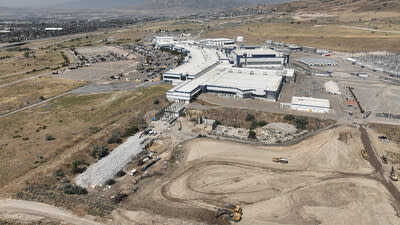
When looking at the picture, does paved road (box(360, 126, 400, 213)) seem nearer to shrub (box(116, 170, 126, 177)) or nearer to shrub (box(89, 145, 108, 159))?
shrub (box(116, 170, 126, 177))

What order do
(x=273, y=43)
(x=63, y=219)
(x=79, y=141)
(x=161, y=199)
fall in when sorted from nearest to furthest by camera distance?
1. (x=63, y=219)
2. (x=161, y=199)
3. (x=79, y=141)
4. (x=273, y=43)

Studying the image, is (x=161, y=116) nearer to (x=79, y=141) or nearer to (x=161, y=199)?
(x=79, y=141)

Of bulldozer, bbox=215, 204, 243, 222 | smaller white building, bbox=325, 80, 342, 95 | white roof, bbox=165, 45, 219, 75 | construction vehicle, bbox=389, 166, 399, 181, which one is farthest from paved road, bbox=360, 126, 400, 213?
white roof, bbox=165, 45, 219, 75

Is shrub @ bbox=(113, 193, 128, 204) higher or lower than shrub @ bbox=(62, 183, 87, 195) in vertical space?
lower

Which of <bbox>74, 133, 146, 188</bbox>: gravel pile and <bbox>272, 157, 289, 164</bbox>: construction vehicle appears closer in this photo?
<bbox>74, 133, 146, 188</bbox>: gravel pile

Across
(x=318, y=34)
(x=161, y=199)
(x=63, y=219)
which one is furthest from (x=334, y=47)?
(x=63, y=219)

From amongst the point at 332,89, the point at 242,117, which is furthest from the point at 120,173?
the point at 332,89

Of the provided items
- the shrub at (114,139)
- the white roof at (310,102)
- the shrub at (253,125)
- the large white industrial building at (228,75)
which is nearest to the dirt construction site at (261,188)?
the shrub at (253,125)
